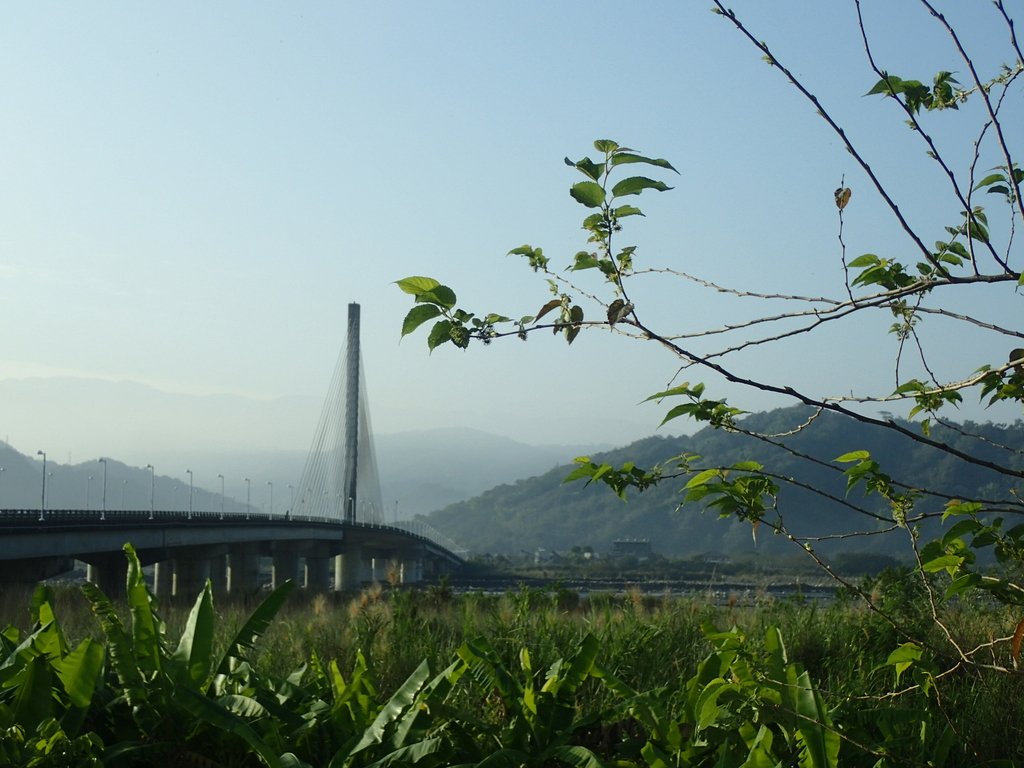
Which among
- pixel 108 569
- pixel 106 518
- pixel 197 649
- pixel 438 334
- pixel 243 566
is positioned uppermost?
pixel 438 334

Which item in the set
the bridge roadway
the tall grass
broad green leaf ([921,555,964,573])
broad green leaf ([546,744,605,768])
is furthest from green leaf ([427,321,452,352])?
the bridge roadway

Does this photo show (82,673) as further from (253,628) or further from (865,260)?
(865,260)

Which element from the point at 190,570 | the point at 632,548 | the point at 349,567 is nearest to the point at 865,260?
the point at 190,570

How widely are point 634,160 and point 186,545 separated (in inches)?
2402

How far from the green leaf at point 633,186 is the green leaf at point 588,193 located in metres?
0.05

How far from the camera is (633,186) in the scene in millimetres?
3752

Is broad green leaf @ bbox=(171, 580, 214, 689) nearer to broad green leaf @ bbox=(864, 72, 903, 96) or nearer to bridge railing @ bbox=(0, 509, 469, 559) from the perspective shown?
broad green leaf @ bbox=(864, 72, 903, 96)

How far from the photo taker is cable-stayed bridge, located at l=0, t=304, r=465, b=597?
155ft

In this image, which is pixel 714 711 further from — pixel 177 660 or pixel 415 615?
pixel 415 615

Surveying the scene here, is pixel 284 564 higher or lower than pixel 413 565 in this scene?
higher

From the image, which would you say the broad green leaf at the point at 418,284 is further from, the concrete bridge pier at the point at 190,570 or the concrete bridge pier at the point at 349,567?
the concrete bridge pier at the point at 349,567

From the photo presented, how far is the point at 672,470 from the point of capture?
4.71 meters

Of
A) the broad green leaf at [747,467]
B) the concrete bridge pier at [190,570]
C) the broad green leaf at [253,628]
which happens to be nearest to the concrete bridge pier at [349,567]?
the concrete bridge pier at [190,570]

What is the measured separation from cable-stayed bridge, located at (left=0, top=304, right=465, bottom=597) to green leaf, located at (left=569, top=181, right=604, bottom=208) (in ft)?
94.6
